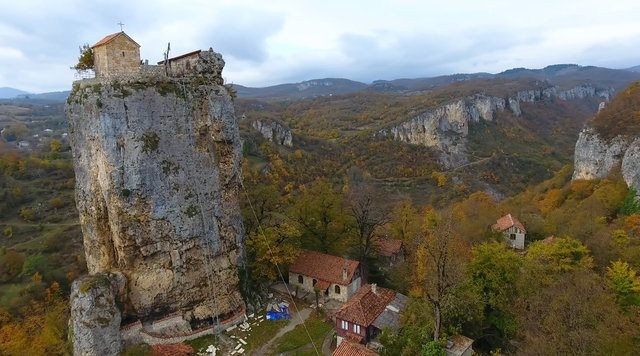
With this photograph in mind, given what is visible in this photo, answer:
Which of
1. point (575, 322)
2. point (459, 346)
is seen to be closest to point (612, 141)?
point (575, 322)

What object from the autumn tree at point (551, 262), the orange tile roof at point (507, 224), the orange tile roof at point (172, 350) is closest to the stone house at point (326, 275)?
the orange tile roof at point (172, 350)

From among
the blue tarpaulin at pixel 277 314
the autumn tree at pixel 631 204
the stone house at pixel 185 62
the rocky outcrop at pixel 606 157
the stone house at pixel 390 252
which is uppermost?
the stone house at pixel 185 62

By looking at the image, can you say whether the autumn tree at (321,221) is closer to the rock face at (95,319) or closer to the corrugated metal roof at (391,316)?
the corrugated metal roof at (391,316)

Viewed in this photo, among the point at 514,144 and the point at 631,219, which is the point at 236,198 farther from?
the point at 514,144

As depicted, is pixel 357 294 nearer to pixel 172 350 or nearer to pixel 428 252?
pixel 428 252

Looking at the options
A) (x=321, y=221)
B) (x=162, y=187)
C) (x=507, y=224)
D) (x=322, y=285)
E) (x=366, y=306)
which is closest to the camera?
(x=162, y=187)

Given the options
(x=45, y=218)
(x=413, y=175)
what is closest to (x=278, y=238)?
(x=45, y=218)
